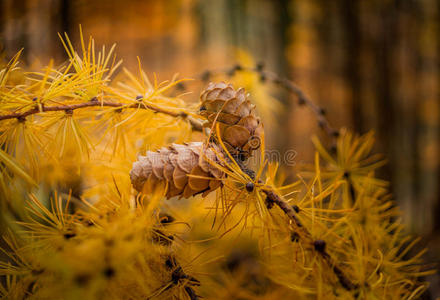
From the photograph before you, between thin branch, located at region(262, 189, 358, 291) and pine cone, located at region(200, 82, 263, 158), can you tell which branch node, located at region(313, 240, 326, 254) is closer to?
thin branch, located at region(262, 189, 358, 291)

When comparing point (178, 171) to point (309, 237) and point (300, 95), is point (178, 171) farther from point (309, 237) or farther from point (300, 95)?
point (300, 95)

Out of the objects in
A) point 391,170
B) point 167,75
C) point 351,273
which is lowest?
point 391,170

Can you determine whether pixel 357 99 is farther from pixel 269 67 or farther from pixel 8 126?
pixel 8 126

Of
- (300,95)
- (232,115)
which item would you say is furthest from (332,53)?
(232,115)

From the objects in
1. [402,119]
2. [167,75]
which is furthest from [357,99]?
[167,75]

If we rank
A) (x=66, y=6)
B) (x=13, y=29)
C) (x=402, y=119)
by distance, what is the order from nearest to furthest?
(x=13, y=29)
(x=66, y=6)
(x=402, y=119)

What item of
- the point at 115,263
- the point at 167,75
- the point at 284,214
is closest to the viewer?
the point at 115,263

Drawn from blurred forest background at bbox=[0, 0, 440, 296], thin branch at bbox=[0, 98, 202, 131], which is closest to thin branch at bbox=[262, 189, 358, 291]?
thin branch at bbox=[0, 98, 202, 131]
